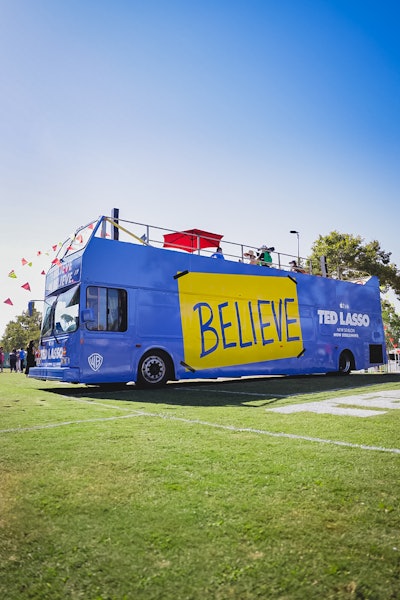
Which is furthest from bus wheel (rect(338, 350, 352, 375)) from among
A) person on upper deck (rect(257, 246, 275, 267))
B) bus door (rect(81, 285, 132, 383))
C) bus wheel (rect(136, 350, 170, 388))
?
bus door (rect(81, 285, 132, 383))

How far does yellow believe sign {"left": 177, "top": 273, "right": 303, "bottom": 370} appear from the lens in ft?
37.3

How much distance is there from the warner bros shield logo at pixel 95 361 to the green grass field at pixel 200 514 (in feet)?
16.2

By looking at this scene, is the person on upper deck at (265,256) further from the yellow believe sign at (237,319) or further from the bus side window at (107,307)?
the bus side window at (107,307)

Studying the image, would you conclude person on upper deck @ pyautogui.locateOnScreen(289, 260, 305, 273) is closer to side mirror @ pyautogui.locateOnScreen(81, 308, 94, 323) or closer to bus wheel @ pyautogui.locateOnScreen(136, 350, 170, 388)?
bus wheel @ pyautogui.locateOnScreen(136, 350, 170, 388)

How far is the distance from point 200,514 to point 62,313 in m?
8.62

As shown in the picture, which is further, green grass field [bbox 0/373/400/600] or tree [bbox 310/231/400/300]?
tree [bbox 310/231/400/300]

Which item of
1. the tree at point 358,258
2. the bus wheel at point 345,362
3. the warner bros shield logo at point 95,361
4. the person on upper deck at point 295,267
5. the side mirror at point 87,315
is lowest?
the bus wheel at point 345,362

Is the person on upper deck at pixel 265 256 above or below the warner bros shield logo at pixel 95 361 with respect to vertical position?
above

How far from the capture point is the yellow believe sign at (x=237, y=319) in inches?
448


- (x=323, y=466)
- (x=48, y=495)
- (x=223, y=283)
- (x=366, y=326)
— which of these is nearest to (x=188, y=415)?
(x=323, y=466)

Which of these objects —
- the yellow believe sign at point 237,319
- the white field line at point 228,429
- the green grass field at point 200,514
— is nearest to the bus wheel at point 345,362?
the yellow believe sign at point 237,319

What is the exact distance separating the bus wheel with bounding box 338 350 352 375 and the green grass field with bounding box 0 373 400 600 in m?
A: 12.2

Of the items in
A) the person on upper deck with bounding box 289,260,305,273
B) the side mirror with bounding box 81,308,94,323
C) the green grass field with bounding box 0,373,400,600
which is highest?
the person on upper deck with bounding box 289,260,305,273

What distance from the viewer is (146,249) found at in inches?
421
